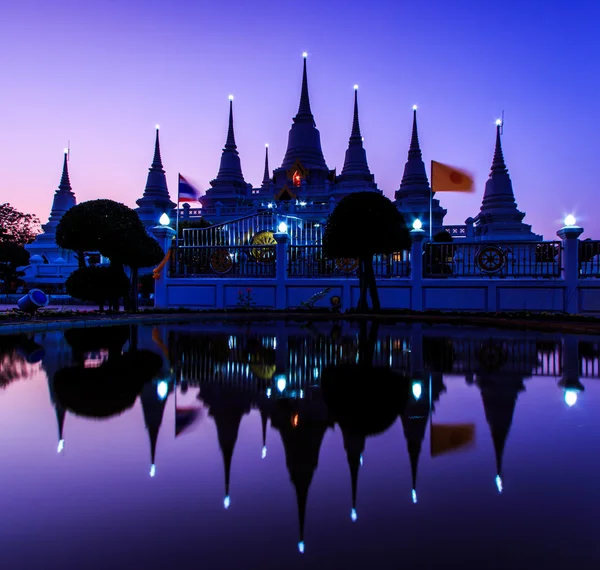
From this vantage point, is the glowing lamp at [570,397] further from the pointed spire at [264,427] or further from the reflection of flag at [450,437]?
the pointed spire at [264,427]

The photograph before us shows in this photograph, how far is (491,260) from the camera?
60.4 feet

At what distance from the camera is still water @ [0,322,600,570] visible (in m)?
Answer: 2.39

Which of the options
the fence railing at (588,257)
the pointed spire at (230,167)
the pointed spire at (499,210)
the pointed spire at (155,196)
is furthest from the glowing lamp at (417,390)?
the pointed spire at (230,167)

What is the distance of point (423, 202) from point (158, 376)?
36.0 meters

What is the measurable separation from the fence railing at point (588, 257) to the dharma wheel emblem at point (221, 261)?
12.1m

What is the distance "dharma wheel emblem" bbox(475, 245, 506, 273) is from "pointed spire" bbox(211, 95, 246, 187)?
112 ft

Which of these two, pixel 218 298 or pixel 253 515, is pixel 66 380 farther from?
pixel 218 298

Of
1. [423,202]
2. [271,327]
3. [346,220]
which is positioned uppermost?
[423,202]

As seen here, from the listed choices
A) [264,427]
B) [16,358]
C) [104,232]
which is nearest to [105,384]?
[264,427]

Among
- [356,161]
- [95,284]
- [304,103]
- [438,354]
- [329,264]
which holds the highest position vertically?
[304,103]

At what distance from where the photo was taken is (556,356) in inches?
340

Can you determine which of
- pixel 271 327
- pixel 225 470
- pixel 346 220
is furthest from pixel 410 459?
pixel 346 220

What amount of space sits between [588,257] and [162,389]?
1650 centimetres

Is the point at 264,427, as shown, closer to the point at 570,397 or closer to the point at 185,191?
the point at 570,397
